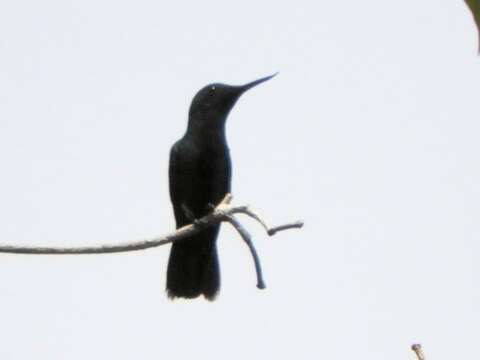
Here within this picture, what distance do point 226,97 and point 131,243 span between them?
356 cm

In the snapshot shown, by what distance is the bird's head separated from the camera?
612 cm

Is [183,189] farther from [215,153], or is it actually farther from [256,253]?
[256,253]

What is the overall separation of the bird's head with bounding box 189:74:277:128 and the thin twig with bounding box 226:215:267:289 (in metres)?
2.91

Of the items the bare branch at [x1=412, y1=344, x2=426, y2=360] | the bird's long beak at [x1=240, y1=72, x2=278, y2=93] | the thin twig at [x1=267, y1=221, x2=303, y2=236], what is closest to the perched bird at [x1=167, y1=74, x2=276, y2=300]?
the bird's long beak at [x1=240, y1=72, x2=278, y2=93]

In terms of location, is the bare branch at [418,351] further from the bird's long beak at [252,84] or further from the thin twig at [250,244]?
the bird's long beak at [252,84]

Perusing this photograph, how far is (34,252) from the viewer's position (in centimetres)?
249

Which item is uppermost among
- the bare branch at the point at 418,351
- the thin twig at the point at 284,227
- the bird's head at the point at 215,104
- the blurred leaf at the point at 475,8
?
the bird's head at the point at 215,104

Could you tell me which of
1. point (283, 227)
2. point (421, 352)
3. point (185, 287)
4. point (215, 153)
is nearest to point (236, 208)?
point (283, 227)

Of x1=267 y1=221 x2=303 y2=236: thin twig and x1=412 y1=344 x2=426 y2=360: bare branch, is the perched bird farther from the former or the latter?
x1=412 y1=344 x2=426 y2=360: bare branch

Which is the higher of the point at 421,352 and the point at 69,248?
the point at 69,248

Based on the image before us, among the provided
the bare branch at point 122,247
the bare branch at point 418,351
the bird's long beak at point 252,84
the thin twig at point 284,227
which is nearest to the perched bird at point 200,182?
the bird's long beak at point 252,84

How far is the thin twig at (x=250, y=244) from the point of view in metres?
2.96

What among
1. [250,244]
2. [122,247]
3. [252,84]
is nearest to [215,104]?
[252,84]

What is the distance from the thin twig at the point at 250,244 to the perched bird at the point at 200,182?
258cm
